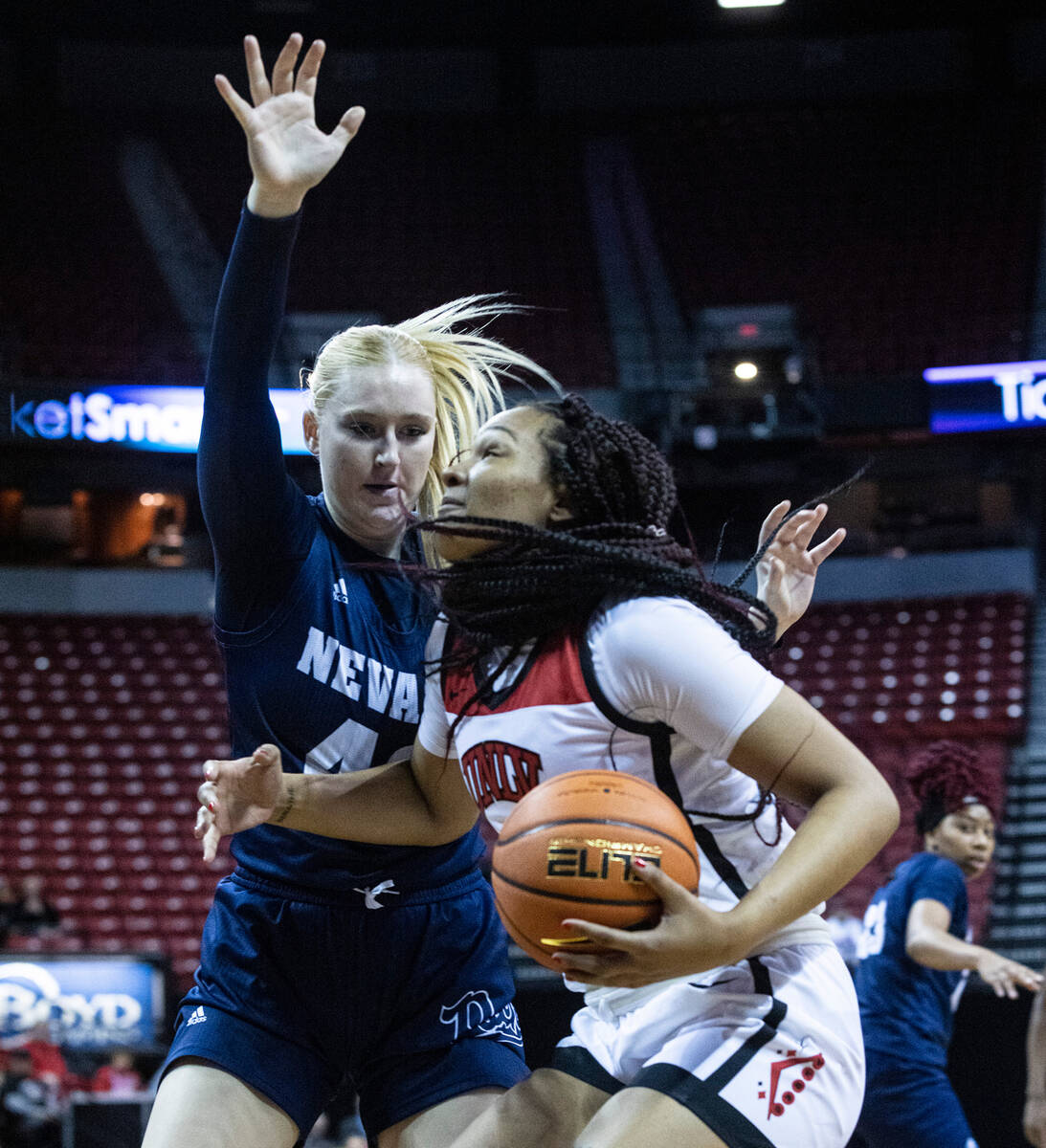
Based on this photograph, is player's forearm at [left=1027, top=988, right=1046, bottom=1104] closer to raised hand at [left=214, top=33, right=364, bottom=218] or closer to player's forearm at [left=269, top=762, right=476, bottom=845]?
player's forearm at [left=269, top=762, right=476, bottom=845]

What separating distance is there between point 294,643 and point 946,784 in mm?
2980

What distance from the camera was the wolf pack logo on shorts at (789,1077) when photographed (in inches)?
72.7

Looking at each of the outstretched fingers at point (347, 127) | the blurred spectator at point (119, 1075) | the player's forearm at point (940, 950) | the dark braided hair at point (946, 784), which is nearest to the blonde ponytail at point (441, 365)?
the outstretched fingers at point (347, 127)

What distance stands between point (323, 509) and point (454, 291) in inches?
538

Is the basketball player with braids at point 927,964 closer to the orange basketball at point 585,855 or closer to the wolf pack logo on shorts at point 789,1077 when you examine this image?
the wolf pack logo on shorts at point 789,1077

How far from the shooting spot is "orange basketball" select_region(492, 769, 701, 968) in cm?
171

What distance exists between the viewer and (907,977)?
4555 mm

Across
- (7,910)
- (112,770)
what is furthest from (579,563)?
(112,770)

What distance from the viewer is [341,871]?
261 centimetres

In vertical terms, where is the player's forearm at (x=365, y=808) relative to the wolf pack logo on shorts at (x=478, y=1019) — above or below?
above

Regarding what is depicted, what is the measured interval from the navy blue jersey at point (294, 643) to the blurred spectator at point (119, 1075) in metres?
4.94

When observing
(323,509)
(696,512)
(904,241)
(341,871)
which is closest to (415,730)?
(341,871)

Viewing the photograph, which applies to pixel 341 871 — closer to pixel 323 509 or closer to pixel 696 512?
pixel 323 509

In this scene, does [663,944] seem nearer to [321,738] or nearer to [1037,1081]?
[321,738]
